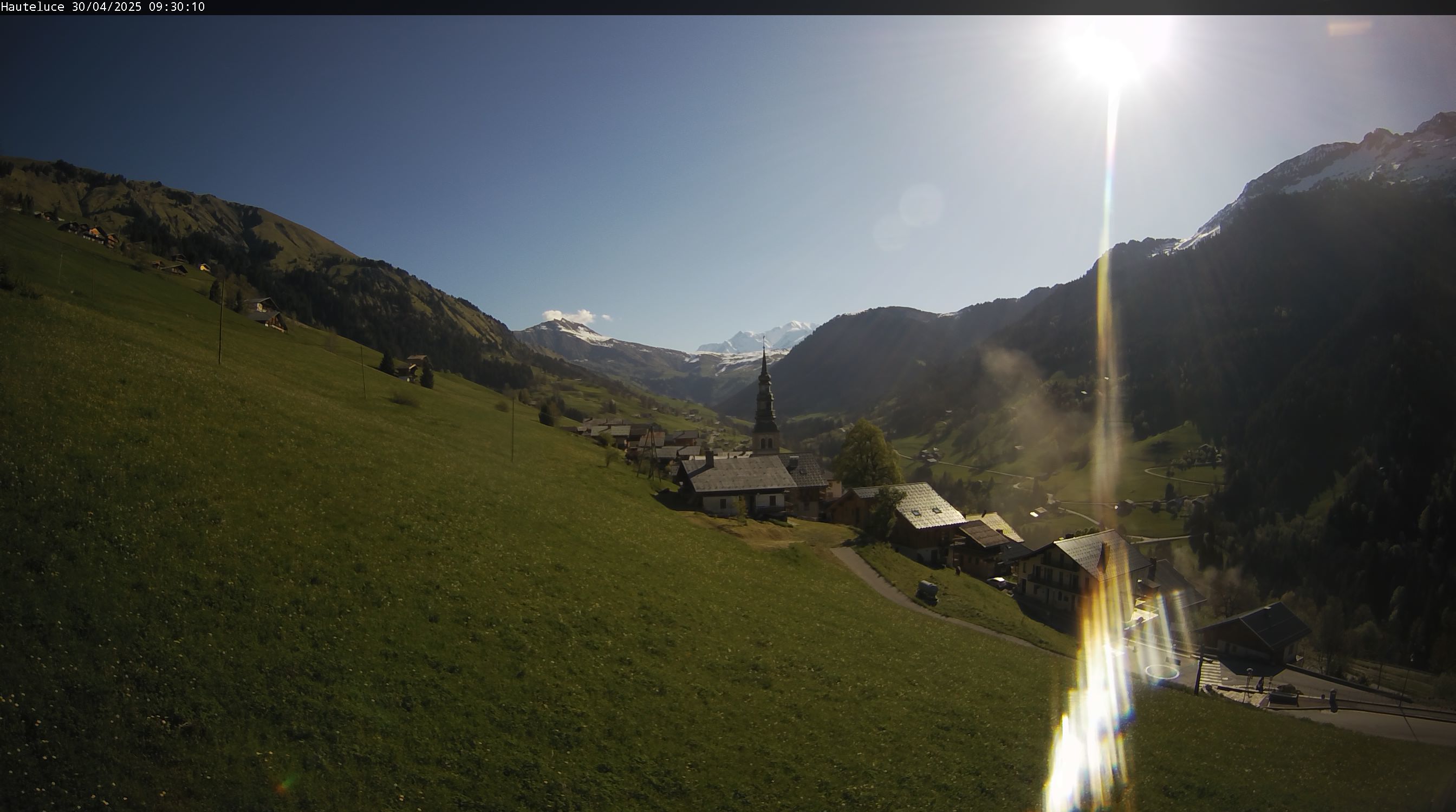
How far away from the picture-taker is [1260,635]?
208 ft

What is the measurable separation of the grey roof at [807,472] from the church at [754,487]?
0.24 ft

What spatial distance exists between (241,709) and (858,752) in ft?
52.6

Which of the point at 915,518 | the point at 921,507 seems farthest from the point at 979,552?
the point at 915,518

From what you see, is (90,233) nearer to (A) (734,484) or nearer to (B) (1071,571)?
(A) (734,484)

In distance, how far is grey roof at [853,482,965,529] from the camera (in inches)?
2504

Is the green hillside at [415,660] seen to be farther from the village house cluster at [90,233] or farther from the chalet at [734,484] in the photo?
the village house cluster at [90,233]

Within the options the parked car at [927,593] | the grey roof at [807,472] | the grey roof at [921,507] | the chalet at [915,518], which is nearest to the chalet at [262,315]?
the grey roof at [807,472]

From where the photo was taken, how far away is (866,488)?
72688mm

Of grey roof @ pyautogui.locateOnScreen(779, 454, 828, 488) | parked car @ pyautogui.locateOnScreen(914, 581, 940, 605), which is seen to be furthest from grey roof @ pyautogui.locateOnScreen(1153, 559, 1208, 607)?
parked car @ pyautogui.locateOnScreen(914, 581, 940, 605)

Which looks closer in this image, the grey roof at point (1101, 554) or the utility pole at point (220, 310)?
the utility pole at point (220, 310)

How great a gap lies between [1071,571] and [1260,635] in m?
21.2

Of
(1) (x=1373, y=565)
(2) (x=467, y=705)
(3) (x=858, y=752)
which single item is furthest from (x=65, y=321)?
(1) (x=1373, y=565)

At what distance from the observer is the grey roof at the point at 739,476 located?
58.7m

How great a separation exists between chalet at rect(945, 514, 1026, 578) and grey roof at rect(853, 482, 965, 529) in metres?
2.15
